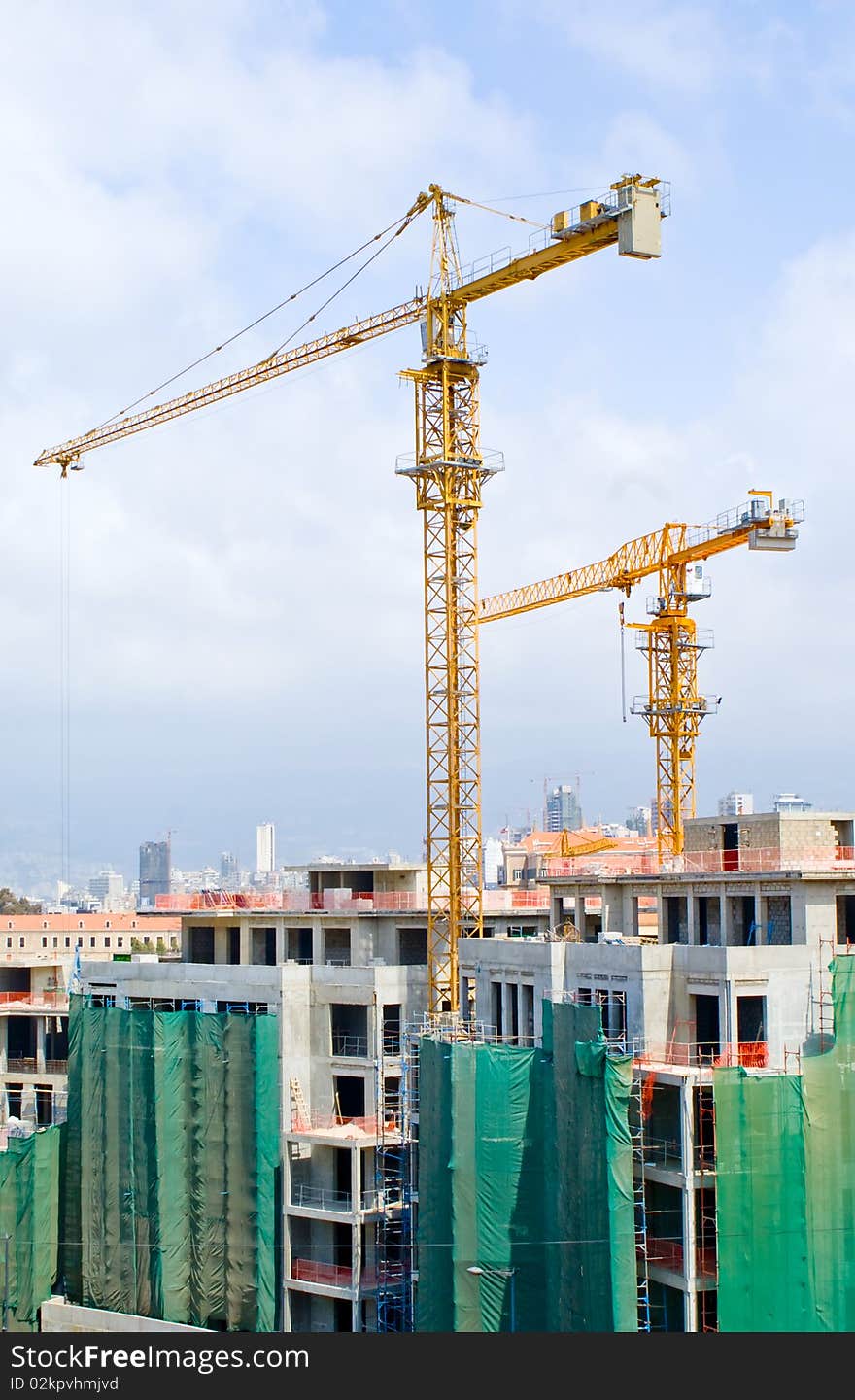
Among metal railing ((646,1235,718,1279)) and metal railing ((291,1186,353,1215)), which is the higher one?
metal railing ((646,1235,718,1279))

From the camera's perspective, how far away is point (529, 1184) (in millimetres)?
46938

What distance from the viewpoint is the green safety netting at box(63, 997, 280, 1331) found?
5781 centimetres

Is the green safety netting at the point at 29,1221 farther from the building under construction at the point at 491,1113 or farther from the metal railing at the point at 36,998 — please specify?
the metal railing at the point at 36,998

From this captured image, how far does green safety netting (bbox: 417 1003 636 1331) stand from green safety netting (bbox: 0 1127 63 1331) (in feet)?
67.2

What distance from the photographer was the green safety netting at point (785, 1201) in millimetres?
40688

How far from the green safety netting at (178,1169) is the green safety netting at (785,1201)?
849 inches

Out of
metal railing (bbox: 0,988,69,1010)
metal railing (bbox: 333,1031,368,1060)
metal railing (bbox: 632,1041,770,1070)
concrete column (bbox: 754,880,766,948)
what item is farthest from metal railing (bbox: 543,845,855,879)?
metal railing (bbox: 0,988,69,1010)

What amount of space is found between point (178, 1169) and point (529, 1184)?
17.8 metres

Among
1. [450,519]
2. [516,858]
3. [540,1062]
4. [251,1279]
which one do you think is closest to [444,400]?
[450,519]

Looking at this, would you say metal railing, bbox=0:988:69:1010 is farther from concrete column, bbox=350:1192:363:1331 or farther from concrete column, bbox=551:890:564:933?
concrete column, bbox=551:890:564:933

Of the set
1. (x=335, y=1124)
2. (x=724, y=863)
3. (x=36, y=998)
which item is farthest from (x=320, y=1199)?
(x=36, y=998)

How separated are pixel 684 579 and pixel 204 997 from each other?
36.5 m
